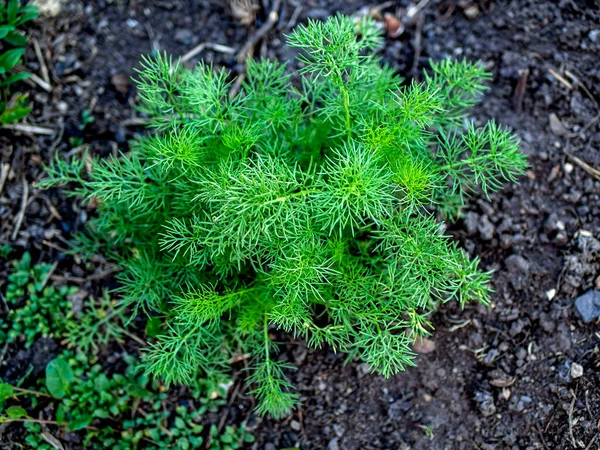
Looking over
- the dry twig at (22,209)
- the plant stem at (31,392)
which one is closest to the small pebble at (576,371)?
the plant stem at (31,392)

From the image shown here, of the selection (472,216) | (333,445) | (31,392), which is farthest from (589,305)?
(31,392)

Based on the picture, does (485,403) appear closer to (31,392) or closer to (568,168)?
(568,168)

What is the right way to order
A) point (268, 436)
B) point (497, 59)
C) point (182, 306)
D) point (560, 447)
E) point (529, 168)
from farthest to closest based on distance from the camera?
Result: point (497, 59) → point (529, 168) → point (268, 436) → point (560, 447) → point (182, 306)

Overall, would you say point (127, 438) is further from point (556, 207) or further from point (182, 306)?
point (556, 207)

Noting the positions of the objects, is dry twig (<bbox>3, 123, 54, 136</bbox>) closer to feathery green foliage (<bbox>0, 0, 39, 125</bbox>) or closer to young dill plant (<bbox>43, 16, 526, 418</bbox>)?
feathery green foliage (<bbox>0, 0, 39, 125</bbox>)

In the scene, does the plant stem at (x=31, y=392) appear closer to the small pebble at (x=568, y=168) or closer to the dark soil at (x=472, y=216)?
the dark soil at (x=472, y=216)

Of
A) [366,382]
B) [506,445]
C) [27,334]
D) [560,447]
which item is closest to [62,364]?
[27,334]
